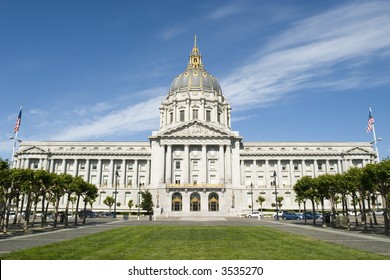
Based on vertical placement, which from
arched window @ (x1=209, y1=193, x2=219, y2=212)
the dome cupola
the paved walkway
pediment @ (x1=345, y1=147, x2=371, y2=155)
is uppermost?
the dome cupola

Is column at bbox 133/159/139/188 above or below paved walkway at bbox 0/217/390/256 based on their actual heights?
above

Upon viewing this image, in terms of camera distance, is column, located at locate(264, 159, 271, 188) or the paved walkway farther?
column, located at locate(264, 159, 271, 188)

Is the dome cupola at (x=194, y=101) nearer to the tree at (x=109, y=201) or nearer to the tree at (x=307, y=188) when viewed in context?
the tree at (x=109, y=201)

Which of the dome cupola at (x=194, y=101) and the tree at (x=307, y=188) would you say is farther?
the dome cupola at (x=194, y=101)

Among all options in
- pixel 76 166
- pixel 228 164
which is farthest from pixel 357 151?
pixel 76 166

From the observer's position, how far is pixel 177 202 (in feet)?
277

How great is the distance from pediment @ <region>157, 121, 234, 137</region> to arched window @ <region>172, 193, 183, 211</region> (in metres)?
17.7

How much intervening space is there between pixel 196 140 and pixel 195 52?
5430cm

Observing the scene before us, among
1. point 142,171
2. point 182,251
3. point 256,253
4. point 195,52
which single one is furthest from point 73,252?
point 195,52

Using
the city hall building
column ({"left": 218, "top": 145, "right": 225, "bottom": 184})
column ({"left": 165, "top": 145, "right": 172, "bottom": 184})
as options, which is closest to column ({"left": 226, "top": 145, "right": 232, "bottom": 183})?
the city hall building

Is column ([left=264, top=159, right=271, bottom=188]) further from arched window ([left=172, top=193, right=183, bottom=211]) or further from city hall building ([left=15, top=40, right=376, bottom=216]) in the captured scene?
arched window ([left=172, top=193, right=183, bottom=211])

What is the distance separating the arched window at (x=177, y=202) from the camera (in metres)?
83.8

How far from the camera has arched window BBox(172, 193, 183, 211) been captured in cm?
8375

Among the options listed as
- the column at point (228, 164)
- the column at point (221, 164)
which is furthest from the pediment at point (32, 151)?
the column at point (228, 164)
